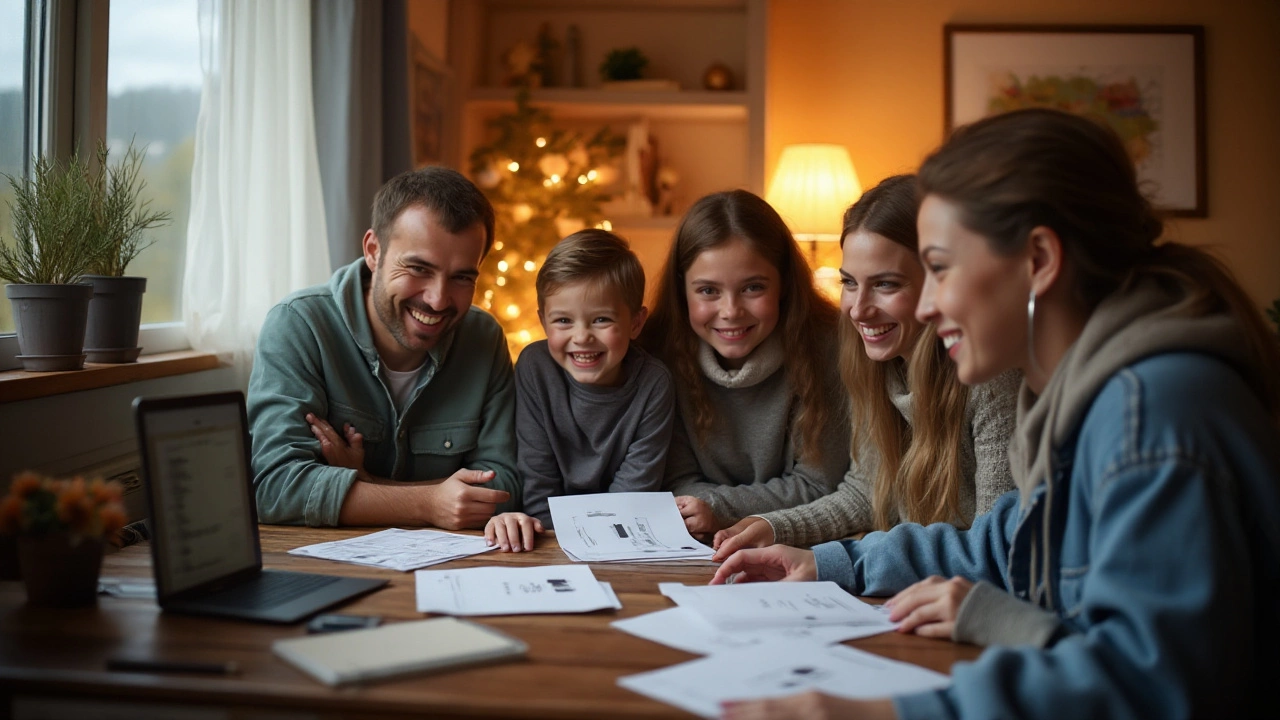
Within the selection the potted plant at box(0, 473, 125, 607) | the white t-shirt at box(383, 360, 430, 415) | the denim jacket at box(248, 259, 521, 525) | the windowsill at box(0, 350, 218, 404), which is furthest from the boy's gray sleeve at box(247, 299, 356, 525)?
the potted plant at box(0, 473, 125, 607)

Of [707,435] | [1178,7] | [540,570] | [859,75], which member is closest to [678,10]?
[859,75]

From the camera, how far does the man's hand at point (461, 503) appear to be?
1798 millimetres

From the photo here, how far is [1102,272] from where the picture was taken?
1.15 meters

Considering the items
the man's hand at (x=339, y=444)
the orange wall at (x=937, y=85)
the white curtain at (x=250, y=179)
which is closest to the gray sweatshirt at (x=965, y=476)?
the man's hand at (x=339, y=444)

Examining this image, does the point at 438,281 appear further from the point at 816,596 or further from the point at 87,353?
the point at 816,596

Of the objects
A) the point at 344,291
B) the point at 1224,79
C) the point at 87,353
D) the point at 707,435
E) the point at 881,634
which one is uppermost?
the point at 1224,79

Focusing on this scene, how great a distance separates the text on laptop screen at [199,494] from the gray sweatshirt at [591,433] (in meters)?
0.77

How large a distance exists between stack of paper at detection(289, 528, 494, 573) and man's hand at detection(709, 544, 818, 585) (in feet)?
1.33

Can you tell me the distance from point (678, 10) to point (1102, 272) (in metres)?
3.90

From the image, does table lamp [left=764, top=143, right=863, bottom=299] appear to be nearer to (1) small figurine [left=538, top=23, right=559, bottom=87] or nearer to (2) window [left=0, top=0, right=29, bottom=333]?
(1) small figurine [left=538, top=23, right=559, bottom=87]

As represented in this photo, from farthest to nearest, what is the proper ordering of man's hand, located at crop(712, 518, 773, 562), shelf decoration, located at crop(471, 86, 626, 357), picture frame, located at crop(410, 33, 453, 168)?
shelf decoration, located at crop(471, 86, 626, 357), picture frame, located at crop(410, 33, 453, 168), man's hand, located at crop(712, 518, 773, 562)

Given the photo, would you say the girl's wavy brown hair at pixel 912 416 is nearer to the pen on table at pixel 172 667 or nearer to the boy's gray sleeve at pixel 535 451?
the boy's gray sleeve at pixel 535 451

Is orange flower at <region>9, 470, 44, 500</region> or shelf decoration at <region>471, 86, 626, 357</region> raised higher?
shelf decoration at <region>471, 86, 626, 357</region>

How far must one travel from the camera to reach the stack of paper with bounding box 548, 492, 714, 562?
1.61 metres
